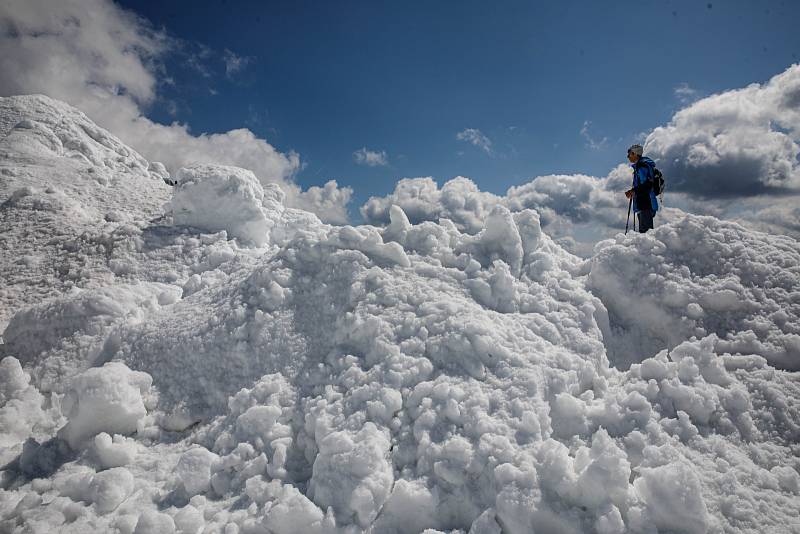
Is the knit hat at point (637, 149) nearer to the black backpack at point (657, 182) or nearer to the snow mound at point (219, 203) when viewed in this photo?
the black backpack at point (657, 182)

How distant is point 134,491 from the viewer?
383 centimetres

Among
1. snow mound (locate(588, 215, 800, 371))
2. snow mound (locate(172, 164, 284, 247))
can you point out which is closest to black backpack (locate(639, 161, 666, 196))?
snow mound (locate(588, 215, 800, 371))

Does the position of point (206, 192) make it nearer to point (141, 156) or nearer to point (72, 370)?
point (72, 370)

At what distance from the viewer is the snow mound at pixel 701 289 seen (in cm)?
440

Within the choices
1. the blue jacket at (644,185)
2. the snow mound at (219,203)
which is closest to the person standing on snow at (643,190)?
the blue jacket at (644,185)

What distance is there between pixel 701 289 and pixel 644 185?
327 centimetres

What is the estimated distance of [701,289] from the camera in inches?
193

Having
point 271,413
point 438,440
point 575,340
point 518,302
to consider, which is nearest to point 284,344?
point 271,413

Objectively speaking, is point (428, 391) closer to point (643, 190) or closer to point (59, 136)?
point (643, 190)

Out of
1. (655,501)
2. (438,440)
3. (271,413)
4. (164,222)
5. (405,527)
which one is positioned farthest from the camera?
(164,222)

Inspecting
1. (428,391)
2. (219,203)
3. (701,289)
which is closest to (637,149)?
(701,289)

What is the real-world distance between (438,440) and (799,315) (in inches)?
160

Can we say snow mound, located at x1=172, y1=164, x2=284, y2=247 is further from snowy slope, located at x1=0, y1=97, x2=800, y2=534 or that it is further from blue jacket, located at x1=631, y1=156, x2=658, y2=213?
blue jacket, located at x1=631, y1=156, x2=658, y2=213

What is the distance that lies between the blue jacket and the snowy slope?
225 cm
